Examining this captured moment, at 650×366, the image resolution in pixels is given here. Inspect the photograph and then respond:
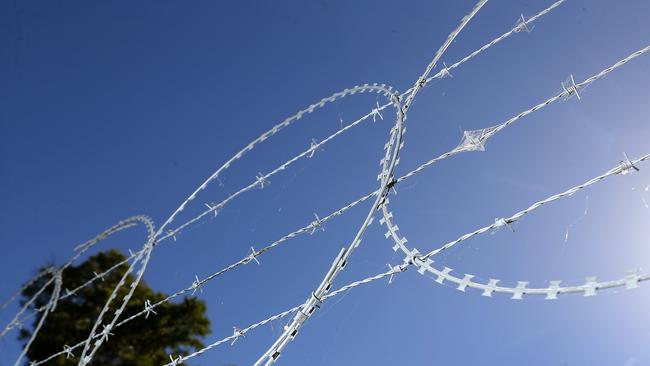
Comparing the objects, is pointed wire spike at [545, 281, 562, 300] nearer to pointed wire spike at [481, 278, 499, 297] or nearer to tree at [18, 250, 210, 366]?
pointed wire spike at [481, 278, 499, 297]

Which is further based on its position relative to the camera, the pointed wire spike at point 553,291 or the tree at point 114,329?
the tree at point 114,329

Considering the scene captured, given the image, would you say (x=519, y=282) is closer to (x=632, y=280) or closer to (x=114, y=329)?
(x=632, y=280)

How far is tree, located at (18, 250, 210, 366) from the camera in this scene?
17.5 metres

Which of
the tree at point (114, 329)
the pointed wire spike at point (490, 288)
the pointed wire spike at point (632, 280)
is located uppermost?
the tree at point (114, 329)

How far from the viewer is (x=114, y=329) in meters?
17.9

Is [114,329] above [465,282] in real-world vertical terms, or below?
above

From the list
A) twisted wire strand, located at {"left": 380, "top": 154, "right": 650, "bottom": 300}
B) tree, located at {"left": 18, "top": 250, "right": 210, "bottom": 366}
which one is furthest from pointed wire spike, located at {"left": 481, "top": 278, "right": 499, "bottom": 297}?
tree, located at {"left": 18, "top": 250, "right": 210, "bottom": 366}

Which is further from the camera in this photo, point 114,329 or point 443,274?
point 114,329

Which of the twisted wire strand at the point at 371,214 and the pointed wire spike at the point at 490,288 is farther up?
the twisted wire strand at the point at 371,214

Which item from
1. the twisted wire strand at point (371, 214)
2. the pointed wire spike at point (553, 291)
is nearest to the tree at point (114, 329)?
the twisted wire strand at point (371, 214)

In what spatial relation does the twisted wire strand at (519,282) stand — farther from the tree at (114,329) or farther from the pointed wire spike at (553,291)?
the tree at (114,329)

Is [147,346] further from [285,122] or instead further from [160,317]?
[285,122]

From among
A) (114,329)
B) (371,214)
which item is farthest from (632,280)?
(114,329)

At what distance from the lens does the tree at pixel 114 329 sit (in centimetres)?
1748
